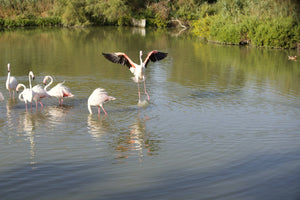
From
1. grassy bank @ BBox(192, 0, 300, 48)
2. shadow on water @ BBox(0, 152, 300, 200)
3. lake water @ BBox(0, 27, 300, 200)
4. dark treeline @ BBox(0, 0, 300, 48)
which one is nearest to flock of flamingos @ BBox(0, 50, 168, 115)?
lake water @ BBox(0, 27, 300, 200)

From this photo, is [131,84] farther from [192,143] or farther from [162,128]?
[192,143]

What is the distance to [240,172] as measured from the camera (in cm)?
625

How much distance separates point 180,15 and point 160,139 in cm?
3505

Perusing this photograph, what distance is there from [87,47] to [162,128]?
1564 centimetres

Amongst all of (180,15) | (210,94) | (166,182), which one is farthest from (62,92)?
(180,15)

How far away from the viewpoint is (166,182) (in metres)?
5.88

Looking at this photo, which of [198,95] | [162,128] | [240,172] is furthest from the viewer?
[198,95]

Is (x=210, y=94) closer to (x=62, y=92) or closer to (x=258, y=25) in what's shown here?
(x=62, y=92)

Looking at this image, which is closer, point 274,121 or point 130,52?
point 274,121

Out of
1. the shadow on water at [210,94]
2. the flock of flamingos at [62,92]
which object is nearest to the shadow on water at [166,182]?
the flock of flamingos at [62,92]

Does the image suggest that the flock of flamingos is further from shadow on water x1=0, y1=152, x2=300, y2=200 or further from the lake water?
shadow on water x1=0, y1=152, x2=300, y2=200

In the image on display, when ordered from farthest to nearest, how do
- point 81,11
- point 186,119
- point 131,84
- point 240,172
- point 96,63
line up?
point 81,11
point 96,63
point 131,84
point 186,119
point 240,172

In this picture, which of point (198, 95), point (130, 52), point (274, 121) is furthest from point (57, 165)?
point (130, 52)

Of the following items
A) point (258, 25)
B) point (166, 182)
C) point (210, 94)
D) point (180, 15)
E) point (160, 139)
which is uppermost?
point (180, 15)
